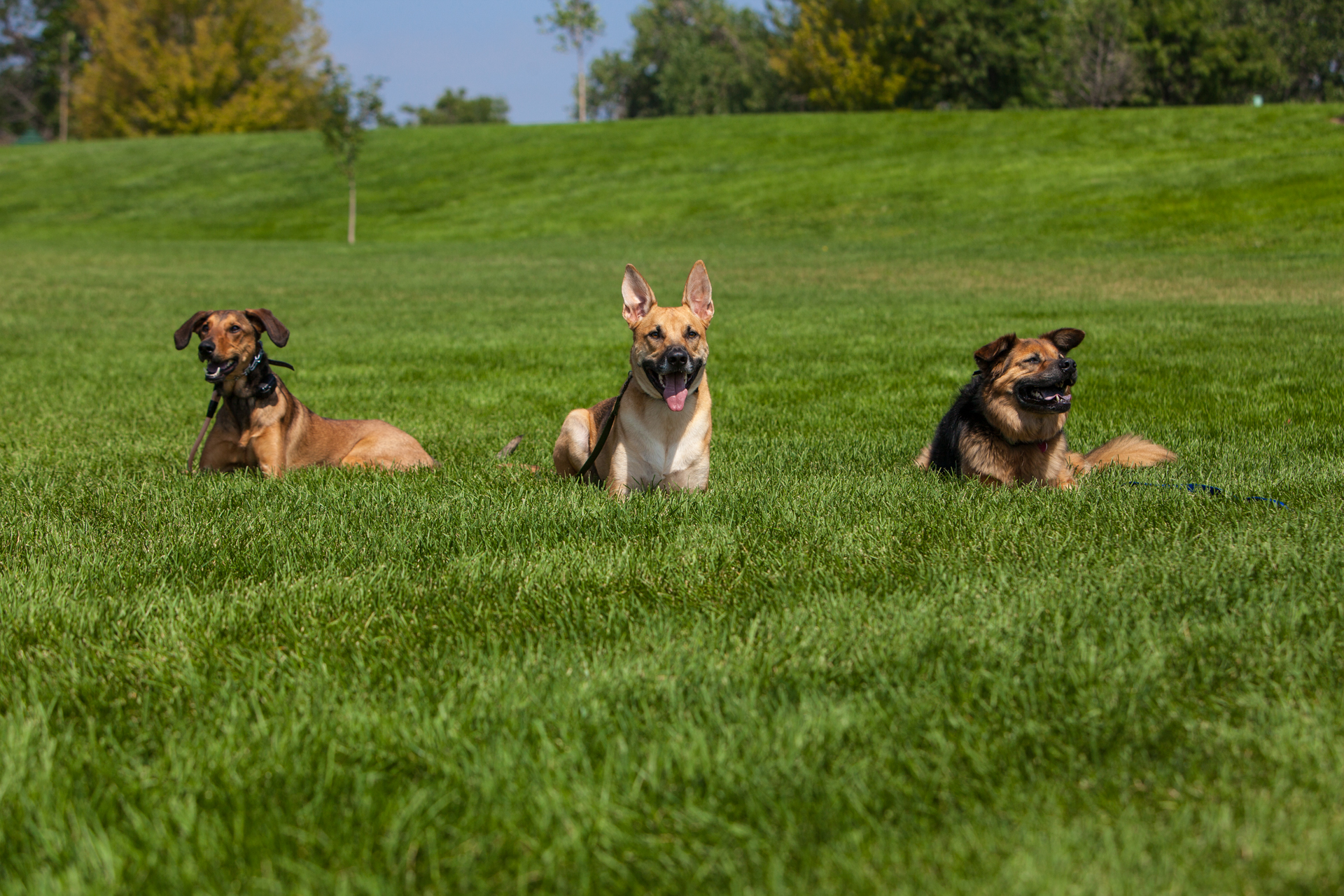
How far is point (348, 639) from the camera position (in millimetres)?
3672

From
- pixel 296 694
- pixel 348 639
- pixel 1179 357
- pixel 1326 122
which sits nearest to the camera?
pixel 296 694

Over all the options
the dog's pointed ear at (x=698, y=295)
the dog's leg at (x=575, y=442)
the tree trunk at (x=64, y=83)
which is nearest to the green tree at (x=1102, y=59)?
the dog's pointed ear at (x=698, y=295)

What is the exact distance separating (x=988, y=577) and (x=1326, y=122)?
4843cm

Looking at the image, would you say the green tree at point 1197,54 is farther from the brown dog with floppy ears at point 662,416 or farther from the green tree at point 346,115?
the brown dog with floppy ears at point 662,416

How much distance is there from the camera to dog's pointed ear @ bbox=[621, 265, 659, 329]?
650 centimetres

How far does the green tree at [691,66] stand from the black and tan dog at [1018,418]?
319 ft

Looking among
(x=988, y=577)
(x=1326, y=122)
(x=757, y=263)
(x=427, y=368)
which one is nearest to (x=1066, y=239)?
(x=757, y=263)

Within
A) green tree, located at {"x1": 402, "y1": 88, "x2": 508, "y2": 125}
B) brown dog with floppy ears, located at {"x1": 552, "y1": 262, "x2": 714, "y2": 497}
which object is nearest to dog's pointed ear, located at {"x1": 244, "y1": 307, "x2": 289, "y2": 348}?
brown dog with floppy ears, located at {"x1": 552, "y1": 262, "x2": 714, "y2": 497}

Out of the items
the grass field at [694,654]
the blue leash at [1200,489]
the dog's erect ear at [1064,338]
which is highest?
the dog's erect ear at [1064,338]

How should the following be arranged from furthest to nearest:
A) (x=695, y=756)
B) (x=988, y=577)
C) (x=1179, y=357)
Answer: (x=1179, y=357) < (x=988, y=577) < (x=695, y=756)

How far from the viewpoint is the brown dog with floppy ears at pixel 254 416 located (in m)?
7.05

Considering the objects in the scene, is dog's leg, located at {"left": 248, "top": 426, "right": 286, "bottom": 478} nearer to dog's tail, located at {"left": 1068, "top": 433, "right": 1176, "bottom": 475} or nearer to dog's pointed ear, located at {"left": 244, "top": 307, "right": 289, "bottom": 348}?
dog's pointed ear, located at {"left": 244, "top": 307, "right": 289, "bottom": 348}

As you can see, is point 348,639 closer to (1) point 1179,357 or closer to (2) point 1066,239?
(1) point 1179,357

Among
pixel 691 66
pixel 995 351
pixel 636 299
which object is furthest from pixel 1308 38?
pixel 636 299
